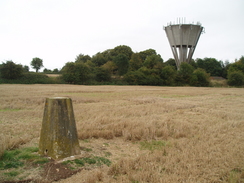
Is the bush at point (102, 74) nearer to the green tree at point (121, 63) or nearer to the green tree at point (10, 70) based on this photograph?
the green tree at point (121, 63)

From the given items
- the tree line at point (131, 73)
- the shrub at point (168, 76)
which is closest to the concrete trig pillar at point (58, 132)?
the tree line at point (131, 73)

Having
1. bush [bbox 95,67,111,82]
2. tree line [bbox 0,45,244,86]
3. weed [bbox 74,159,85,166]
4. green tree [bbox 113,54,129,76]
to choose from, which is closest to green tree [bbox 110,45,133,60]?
tree line [bbox 0,45,244,86]

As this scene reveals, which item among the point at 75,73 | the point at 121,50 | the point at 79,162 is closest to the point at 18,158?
the point at 79,162

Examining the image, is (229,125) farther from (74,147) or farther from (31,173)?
(31,173)

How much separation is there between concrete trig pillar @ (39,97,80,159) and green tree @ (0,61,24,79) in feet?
189

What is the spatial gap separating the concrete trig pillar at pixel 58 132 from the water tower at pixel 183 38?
88638 mm

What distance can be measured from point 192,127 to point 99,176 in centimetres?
617

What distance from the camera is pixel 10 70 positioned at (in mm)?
56531

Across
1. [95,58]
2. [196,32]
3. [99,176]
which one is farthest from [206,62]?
[99,176]

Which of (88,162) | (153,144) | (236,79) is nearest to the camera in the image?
(88,162)

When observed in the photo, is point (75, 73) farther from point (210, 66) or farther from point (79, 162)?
point (210, 66)

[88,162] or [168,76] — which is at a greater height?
[168,76]

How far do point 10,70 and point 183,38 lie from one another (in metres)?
66.1

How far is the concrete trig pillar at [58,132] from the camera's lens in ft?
18.8
